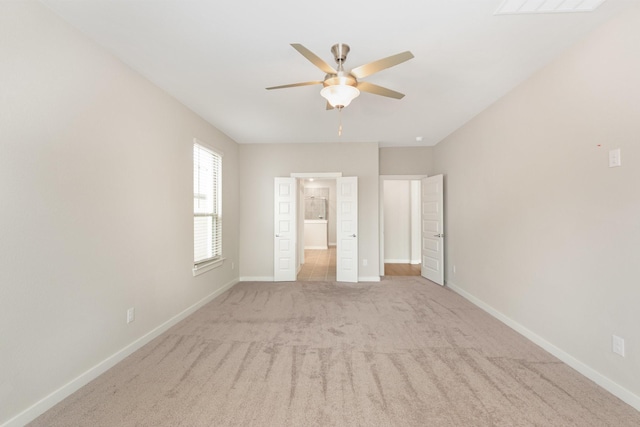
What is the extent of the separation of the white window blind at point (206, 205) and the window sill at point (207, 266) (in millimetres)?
43

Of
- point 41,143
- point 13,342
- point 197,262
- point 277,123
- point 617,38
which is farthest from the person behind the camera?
point 277,123

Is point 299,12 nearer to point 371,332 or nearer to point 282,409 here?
point 282,409

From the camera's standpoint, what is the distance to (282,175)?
5395 mm

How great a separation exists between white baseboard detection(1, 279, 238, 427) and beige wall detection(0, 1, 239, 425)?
17mm

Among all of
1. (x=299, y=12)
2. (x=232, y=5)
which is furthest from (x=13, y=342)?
(x=299, y=12)

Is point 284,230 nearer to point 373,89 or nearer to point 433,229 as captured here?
point 433,229

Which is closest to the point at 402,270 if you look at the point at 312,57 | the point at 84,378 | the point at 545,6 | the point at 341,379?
the point at 341,379

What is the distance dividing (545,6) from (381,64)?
3.71 ft

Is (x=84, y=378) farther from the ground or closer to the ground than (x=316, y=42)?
closer to the ground

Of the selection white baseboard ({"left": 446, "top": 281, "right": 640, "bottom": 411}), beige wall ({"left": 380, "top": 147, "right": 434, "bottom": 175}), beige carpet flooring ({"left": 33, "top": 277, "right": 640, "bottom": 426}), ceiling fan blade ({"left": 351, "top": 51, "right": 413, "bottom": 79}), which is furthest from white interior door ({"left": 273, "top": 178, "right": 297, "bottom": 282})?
ceiling fan blade ({"left": 351, "top": 51, "right": 413, "bottom": 79})

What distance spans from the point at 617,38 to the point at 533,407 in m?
2.62

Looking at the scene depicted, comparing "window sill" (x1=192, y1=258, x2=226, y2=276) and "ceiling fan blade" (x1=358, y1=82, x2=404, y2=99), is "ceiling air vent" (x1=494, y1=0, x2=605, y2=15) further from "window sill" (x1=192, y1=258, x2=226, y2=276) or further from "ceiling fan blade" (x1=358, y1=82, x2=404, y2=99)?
"window sill" (x1=192, y1=258, x2=226, y2=276)

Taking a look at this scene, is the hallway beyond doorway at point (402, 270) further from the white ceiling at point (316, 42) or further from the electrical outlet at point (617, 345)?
the electrical outlet at point (617, 345)

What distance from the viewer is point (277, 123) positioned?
417 cm
